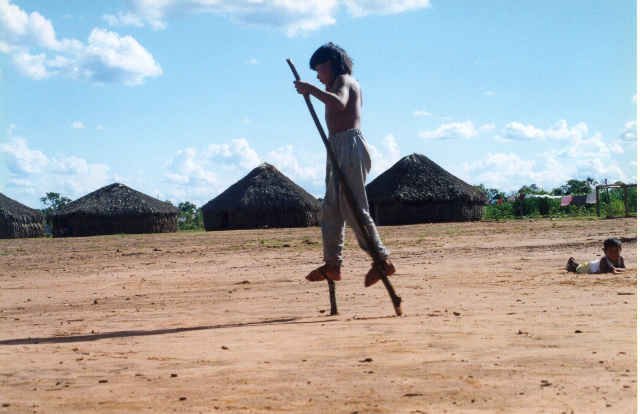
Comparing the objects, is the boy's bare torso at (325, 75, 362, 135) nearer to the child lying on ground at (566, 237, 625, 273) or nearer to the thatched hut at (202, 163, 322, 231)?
the child lying on ground at (566, 237, 625, 273)

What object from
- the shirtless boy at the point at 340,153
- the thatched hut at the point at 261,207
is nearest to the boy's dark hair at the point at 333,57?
the shirtless boy at the point at 340,153

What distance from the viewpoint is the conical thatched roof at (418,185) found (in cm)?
2864

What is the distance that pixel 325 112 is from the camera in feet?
12.7

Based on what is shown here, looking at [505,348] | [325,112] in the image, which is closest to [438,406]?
[505,348]

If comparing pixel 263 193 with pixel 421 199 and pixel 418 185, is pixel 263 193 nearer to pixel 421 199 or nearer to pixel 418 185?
pixel 418 185

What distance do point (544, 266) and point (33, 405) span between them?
562cm

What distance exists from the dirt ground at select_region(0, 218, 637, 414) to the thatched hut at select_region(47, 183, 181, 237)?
1028 inches

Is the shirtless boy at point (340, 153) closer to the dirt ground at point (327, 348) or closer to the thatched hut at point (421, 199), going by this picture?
the dirt ground at point (327, 348)

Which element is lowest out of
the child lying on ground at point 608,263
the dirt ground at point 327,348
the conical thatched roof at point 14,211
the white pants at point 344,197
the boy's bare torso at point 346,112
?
the dirt ground at point 327,348

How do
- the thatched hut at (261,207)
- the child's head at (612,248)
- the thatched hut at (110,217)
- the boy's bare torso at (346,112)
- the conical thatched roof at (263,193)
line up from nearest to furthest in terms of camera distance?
1. the boy's bare torso at (346,112)
2. the child's head at (612,248)
3. the thatched hut at (261,207)
4. the conical thatched roof at (263,193)
5. the thatched hut at (110,217)

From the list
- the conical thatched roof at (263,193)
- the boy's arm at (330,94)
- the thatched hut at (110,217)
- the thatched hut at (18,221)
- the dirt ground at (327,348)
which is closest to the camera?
the dirt ground at (327,348)

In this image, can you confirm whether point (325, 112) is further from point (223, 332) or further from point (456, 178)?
point (456, 178)

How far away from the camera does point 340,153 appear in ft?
12.1

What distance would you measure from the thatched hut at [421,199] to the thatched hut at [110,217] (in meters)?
11.5
